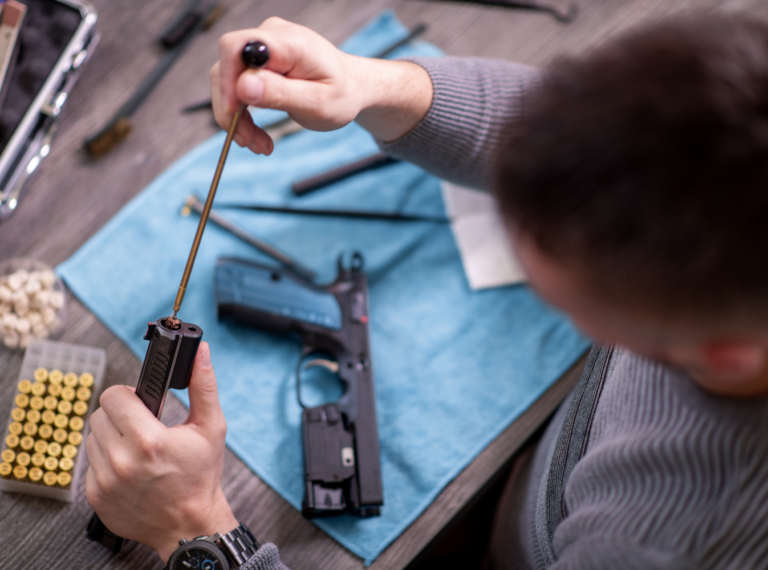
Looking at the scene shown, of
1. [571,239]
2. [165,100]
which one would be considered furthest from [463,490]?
[165,100]

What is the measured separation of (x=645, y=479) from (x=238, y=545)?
0.40m

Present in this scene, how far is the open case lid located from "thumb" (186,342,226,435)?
0.42 m

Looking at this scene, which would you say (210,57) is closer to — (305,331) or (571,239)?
(305,331)

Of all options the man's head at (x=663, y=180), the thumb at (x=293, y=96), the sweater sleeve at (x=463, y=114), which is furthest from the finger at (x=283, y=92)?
the man's head at (x=663, y=180)

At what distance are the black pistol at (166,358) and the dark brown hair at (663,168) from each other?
35 centimetres

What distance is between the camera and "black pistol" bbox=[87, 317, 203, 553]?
50 centimetres

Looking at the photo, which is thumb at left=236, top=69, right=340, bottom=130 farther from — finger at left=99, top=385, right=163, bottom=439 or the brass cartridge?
the brass cartridge

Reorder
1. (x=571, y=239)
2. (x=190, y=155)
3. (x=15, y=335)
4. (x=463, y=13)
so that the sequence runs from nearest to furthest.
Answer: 1. (x=571, y=239)
2. (x=15, y=335)
3. (x=190, y=155)
4. (x=463, y=13)

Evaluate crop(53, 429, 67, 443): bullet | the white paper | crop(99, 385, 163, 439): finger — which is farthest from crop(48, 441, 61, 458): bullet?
the white paper

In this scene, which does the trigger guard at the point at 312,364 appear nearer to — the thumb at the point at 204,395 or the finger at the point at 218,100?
the thumb at the point at 204,395

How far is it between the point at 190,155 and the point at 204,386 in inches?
15.7

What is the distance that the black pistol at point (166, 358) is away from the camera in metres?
0.50

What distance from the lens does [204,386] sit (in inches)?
21.0

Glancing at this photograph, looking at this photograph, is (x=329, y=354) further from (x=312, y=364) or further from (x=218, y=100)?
(x=218, y=100)
